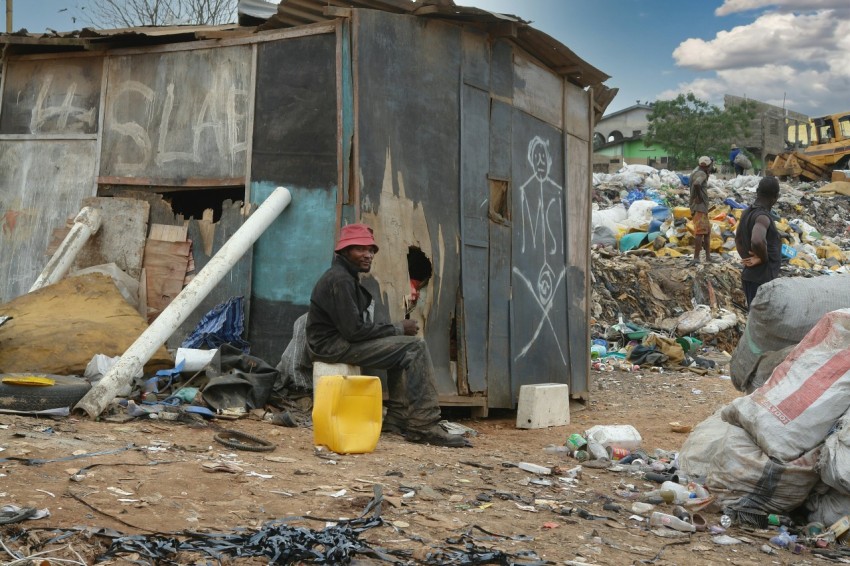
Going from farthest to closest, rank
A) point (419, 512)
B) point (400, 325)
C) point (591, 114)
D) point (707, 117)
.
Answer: point (707, 117) → point (591, 114) → point (400, 325) → point (419, 512)

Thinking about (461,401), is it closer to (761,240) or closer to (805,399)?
(761,240)

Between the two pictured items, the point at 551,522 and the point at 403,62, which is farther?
the point at 403,62

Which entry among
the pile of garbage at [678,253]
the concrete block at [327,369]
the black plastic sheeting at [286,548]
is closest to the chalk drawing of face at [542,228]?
the concrete block at [327,369]

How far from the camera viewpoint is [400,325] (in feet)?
22.6

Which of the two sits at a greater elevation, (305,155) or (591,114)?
(591,114)

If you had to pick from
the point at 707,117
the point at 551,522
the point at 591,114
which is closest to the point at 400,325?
the point at 551,522

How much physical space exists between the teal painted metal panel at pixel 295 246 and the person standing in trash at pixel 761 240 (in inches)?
144

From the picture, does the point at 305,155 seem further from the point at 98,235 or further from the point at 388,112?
the point at 98,235

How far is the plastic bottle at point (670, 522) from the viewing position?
4570 millimetres

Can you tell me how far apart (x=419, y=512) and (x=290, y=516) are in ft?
2.10

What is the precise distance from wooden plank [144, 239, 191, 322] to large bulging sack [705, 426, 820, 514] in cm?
511

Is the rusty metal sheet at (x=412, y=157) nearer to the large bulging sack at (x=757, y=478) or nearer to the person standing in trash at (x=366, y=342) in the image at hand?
the person standing in trash at (x=366, y=342)

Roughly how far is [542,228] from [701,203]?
6945 mm

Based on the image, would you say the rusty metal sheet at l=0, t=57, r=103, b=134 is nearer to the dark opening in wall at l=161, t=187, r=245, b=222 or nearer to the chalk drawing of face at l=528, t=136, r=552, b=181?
the dark opening in wall at l=161, t=187, r=245, b=222
